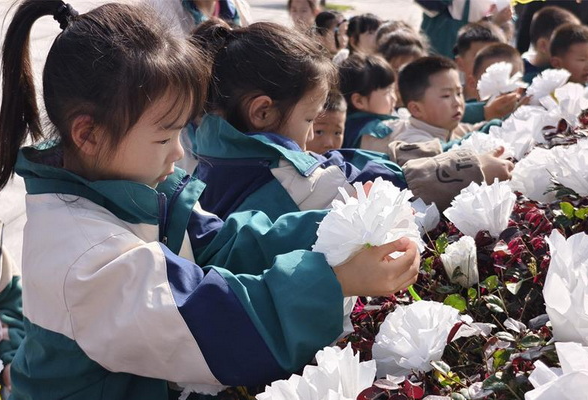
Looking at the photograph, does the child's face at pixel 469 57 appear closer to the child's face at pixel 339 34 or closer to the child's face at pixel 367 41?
the child's face at pixel 367 41

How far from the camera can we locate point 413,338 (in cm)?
130

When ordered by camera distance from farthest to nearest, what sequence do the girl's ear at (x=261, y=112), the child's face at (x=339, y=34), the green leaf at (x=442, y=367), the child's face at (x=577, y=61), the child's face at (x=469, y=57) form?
1. the child's face at (x=339, y=34)
2. the child's face at (x=469, y=57)
3. the child's face at (x=577, y=61)
4. the girl's ear at (x=261, y=112)
5. the green leaf at (x=442, y=367)

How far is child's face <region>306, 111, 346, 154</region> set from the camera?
3.42 metres

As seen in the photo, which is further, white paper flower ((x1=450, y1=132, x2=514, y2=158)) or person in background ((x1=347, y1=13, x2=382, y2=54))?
person in background ((x1=347, y1=13, x2=382, y2=54))

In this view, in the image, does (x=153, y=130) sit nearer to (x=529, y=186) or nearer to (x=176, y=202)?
(x=176, y=202)

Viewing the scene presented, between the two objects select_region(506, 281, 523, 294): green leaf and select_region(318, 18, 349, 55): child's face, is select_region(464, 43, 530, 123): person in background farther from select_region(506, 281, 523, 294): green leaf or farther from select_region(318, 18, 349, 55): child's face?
select_region(506, 281, 523, 294): green leaf

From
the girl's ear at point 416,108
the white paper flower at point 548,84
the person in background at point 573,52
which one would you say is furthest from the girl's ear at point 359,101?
the person in background at point 573,52

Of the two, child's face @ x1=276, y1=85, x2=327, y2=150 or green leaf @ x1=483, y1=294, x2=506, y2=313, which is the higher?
green leaf @ x1=483, y1=294, x2=506, y2=313

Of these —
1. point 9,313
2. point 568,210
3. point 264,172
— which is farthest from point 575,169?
point 9,313

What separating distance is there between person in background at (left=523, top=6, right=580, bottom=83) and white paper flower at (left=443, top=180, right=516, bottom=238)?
3.45 m

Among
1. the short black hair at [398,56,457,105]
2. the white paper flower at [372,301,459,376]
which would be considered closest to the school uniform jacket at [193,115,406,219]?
the white paper flower at [372,301,459,376]

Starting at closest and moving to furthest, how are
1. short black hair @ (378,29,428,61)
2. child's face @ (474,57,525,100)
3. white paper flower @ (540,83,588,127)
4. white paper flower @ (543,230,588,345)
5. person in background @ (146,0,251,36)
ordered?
1. white paper flower @ (543,230,588,345)
2. white paper flower @ (540,83,588,127)
3. person in background @ (146,0,251,36)
4. child's face @ (474,57,525,100)
5. short black hair @ (378,29,428,61)

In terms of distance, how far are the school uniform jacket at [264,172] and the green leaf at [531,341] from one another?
105 centimetres

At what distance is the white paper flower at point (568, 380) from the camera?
937 mm
